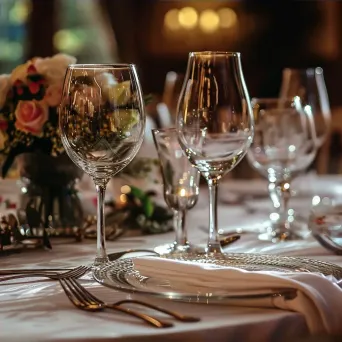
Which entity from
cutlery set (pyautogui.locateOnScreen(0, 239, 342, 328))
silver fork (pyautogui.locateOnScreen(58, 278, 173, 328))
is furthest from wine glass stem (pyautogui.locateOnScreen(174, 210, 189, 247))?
silver fork (pyautogui.locateOnScreen(58, 278, 173, 328))

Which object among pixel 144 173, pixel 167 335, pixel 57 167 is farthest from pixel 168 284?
pixel 144 173

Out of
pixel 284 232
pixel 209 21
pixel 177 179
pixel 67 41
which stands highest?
pixel 209 21

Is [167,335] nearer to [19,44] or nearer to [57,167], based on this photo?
[57,167]

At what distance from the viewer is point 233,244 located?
1418mm

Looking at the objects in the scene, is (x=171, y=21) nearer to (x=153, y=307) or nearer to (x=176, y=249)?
(x=176, y=249)

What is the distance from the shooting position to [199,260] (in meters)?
1.16

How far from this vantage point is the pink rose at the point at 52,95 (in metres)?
1.40

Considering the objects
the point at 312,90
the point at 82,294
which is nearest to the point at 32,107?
the point at 82,294

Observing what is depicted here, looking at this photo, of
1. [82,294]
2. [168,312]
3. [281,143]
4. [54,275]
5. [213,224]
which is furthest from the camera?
[281,143]

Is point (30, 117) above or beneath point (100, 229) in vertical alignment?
above

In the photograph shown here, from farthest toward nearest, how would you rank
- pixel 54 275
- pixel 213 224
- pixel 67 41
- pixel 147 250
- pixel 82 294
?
pixel 67 41
pixel 147 250
pixel 213 224
pixel 54 275
pixel 82 294

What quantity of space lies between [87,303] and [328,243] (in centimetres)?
54

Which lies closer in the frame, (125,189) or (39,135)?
(39,135)

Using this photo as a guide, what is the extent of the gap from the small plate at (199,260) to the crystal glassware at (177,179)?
143 mm
